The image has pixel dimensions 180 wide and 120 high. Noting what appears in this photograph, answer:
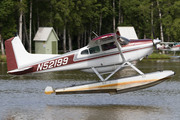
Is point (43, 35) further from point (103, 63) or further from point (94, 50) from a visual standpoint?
point (103, 63)

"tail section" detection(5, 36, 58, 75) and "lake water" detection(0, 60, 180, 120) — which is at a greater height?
"tail section" detection(5, 36, 58, 75)

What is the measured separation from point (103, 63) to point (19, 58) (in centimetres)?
356

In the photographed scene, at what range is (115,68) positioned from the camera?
13.2 metres

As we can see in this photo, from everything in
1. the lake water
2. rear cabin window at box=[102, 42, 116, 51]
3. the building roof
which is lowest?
the lake water

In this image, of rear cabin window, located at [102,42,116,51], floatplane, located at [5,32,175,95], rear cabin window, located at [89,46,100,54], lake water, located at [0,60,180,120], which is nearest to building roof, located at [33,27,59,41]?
lake water, located at [0,60,180,120]

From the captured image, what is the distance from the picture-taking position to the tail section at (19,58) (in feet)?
43.9

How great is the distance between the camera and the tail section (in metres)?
13.4

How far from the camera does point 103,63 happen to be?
1310cm

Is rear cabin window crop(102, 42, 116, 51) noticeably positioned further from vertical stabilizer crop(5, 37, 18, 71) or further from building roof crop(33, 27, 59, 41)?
building roof crop(33, 27, 59, 41)

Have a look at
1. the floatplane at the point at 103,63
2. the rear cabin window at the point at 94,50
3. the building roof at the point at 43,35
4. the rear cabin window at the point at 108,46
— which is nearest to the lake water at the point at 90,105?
the floatplane at the point at 103,63

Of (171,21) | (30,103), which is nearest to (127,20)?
(171,21)

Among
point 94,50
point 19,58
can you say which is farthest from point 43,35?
point 94,50

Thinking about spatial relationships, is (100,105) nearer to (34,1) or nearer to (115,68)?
(115,68)

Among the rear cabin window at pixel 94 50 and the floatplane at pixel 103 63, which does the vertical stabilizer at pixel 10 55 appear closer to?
the floatplane at pixel 103 63
